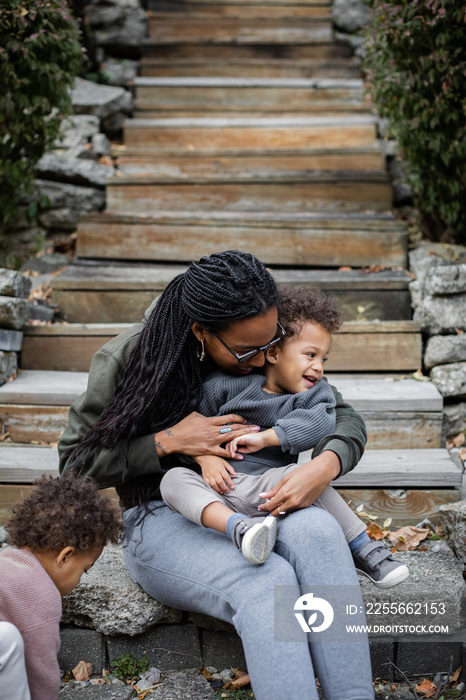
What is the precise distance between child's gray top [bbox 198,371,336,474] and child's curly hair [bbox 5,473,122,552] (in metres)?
0.50

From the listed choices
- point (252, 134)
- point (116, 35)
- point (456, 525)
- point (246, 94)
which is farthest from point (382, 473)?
point (116, 35)

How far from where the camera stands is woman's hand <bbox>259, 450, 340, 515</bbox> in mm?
1903

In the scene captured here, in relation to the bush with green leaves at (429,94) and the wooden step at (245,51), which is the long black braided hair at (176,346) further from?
the wooden step at (245,51)

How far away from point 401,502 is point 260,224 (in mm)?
2096

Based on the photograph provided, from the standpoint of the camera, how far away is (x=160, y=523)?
2.05 metres

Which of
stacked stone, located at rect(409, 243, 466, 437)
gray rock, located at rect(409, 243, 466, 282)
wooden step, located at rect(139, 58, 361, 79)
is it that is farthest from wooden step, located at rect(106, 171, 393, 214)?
wooden step, located at rect(139, 58, 361, 79)

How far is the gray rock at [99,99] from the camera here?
5.21m

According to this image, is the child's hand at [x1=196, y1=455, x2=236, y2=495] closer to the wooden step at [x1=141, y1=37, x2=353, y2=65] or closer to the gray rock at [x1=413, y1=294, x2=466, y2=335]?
the gray rock at [x1=413, y1=294, x2=466, y2=335]

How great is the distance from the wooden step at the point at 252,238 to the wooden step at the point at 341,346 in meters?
0.81

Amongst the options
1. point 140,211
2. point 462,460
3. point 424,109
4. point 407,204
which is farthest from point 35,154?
point 462,460

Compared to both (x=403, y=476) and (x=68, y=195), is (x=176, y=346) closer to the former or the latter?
(x=403, y=476)

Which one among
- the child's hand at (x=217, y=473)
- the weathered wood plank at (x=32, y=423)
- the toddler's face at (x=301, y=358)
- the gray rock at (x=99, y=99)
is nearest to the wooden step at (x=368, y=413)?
the weathered wood plank at (x=32, y=423)

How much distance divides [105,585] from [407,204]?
3667 millimetres

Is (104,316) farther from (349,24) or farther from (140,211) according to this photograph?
(349,24)
